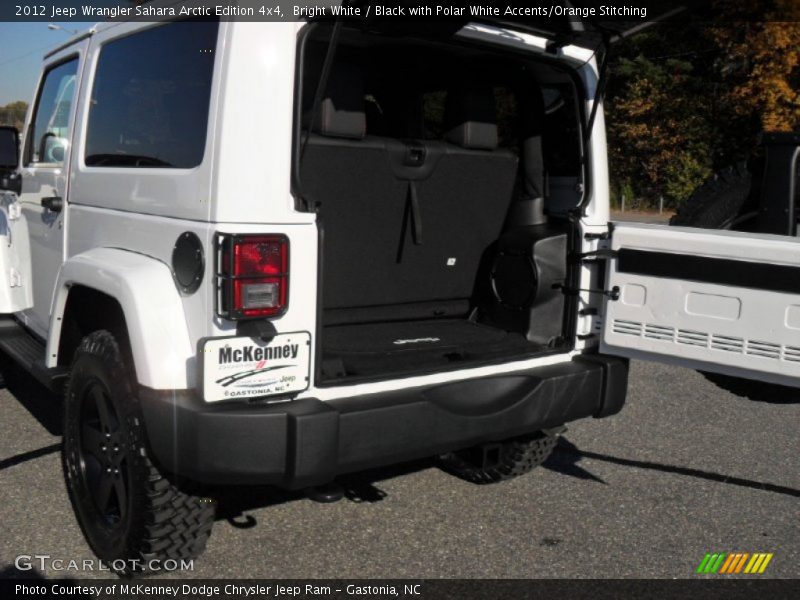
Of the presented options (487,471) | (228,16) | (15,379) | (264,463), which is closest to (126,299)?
(264,463)

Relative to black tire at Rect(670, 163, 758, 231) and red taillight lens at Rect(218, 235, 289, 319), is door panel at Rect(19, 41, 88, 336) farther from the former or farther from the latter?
black tire at Rect(670, 163, 758, 231)

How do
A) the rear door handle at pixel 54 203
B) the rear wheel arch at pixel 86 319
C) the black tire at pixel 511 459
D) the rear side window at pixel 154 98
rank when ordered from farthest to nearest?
the black tire at pixel 511 459, the rear door handle at pixel 54 203, the rear wheel arch at pixel 86 319, the rear side window at pixel 154 98

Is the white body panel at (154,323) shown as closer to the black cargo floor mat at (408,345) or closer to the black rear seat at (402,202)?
the black cargo floor mat at (408,345)

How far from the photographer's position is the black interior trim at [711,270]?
2.89 metres

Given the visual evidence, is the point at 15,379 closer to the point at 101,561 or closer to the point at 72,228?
the point at 72,228

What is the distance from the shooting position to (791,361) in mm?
2902

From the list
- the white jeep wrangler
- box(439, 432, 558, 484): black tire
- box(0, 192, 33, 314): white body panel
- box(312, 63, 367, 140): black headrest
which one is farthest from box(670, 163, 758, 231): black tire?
box(0, 192, 33, 314): white body panel

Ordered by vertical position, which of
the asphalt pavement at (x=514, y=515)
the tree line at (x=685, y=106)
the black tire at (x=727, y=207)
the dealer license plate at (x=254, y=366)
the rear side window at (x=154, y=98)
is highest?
the tree line at (x=685, y=106)

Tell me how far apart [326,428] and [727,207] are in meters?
2.48

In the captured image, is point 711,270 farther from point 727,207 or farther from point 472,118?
point 472,118

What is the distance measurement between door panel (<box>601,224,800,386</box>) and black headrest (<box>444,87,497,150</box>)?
829 mm

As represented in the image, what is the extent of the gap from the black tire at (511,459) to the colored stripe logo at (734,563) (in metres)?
0.89

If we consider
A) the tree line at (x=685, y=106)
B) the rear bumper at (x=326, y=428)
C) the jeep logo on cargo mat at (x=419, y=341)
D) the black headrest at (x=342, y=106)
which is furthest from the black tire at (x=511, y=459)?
the tree line at (x=685, y=106)

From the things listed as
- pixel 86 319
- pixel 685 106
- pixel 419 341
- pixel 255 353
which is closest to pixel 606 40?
pixel 419 341
